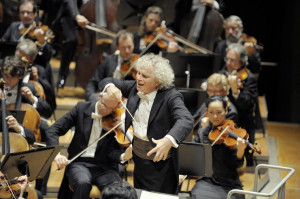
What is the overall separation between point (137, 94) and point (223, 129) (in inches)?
31.2

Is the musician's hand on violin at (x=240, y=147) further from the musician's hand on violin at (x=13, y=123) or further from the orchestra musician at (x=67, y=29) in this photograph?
the orchestra musician at (x=67, y=29)

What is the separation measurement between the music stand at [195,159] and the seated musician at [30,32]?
6.79 feet

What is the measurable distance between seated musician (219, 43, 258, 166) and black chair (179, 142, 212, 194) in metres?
1.30

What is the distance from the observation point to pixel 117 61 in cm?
468

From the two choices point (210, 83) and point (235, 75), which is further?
point (235, 75)

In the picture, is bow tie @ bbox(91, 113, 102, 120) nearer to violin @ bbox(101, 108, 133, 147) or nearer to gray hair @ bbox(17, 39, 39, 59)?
violin @ bbox(101, 108, 133, 147)

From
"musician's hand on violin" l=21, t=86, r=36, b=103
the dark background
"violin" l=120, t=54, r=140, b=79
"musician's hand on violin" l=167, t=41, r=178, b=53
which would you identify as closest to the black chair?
"musician's hand on violin" l=21, t=86, r=36, b=103

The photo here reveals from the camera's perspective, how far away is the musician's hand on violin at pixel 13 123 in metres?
3.23

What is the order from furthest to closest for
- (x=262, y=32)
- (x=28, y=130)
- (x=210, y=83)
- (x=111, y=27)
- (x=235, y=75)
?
(x=262, y=32), (x=111, y=27), (x=235, y=75), (x=210, y=83), (x=28, y=130)

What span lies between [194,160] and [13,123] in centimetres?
124

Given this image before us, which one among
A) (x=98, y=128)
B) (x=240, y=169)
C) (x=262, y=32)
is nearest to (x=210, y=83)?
(x=240, y=169)

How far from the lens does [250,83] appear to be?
4359 millimetres

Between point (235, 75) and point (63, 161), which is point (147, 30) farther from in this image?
point (63, 161)

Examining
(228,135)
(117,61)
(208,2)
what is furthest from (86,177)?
(208,2)
